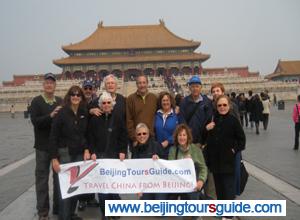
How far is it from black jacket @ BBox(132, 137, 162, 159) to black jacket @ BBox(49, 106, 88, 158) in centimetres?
67

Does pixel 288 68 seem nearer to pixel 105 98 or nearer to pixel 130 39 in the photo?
pixel 130 39

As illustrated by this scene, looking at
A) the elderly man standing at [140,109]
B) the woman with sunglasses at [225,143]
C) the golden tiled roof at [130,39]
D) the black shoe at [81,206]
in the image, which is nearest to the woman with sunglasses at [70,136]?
the black shoe at [81,206]

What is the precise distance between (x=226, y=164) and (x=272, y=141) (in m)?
7.28

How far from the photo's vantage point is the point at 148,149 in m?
4.66

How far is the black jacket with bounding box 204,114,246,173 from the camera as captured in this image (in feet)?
14.5

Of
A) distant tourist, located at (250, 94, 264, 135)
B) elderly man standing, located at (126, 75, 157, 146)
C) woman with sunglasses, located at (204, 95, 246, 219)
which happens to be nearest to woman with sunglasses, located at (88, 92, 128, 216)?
elderly man standing, located at (126, 75, 157, 146)

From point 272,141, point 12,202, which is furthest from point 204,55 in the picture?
point 12,202

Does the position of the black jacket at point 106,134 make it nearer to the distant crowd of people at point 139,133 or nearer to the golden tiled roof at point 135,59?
the distant crowd of people at point 139,133

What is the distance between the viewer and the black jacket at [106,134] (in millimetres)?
4582

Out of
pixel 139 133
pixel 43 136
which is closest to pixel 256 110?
pixel 139 133

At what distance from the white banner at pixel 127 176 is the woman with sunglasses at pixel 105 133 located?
14cm

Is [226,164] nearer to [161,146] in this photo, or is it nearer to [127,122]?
[161,146]

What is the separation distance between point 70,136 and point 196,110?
→ 1679 millimetres

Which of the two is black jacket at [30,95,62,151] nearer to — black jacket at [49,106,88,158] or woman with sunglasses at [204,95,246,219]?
black jacket at [49,106,88,158]
